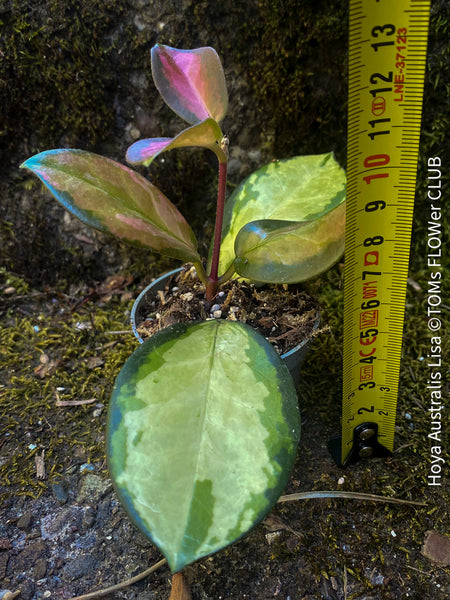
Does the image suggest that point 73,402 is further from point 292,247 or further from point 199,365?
point 292,247

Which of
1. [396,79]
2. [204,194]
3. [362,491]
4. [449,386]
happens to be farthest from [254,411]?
[204,194]

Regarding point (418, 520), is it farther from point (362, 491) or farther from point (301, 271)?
point (301, 271)

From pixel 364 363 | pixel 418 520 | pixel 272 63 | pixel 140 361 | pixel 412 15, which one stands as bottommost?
pixel 418 520

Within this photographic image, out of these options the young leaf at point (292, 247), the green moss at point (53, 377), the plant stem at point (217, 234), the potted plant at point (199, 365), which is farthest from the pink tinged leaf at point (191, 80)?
the green moss at point (53, 377)

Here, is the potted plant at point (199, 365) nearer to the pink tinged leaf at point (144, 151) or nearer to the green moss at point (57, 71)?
the pink tinged leaf at point (144, 151)

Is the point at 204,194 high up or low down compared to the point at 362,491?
up

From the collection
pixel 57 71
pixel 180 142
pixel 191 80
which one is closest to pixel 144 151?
pixel 180 142

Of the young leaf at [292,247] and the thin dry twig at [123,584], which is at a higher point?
the young leaf at [292,247]

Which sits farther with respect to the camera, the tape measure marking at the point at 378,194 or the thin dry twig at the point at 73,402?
the thin dry twig at the point at 73,402
